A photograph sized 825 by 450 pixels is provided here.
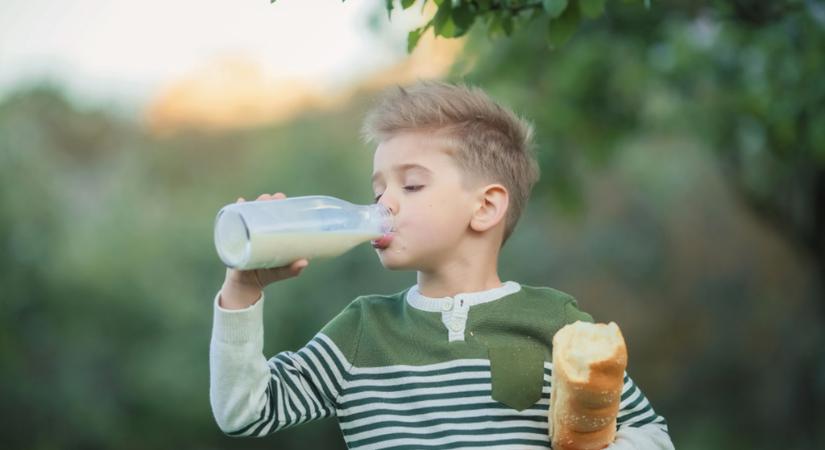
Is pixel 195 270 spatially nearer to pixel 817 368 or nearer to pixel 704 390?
pixel 704 390

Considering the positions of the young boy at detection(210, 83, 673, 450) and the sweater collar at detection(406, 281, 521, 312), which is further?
the sweater collar at detection(406, 281, 521, 312)

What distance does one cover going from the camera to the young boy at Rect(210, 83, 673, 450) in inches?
105

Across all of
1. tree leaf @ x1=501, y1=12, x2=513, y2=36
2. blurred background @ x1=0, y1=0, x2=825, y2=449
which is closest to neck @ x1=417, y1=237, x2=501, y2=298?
tree leaf @ x1=501, y1=12, x2=513, y2=36

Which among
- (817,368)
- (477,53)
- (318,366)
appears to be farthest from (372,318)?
(817,368)

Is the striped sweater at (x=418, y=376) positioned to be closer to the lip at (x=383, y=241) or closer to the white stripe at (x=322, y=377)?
the white stripe at (x=322, y=377)

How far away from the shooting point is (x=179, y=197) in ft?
81.6

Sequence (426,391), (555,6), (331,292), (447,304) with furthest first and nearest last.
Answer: (331,292) → (555,6) → (447,304) → (426,391)

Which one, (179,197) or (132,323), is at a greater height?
(179,197)

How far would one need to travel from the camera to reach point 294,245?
2.57m

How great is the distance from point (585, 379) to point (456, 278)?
1.69 ft

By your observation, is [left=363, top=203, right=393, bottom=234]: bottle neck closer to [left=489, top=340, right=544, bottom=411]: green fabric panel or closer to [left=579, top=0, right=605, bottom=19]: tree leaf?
[left=489, top=340, right=544, bottom=411]: green fabric panel

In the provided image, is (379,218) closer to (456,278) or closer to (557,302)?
(456,278)

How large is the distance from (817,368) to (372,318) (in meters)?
12.7

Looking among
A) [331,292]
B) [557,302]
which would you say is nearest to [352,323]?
[557,302]
